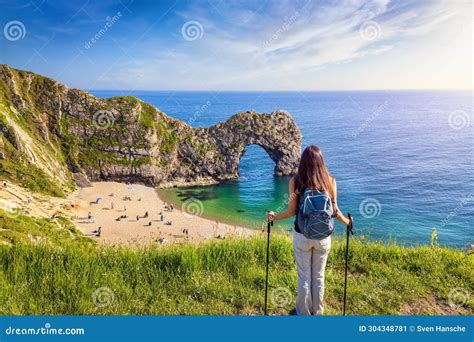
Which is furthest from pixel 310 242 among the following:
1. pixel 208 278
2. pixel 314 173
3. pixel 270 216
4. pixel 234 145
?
pixel 234 145

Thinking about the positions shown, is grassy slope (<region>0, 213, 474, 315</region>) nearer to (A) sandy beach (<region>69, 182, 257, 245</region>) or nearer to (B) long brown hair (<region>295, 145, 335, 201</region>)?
(B) long brown hair (<region>295, 145, 335, 201</region>)

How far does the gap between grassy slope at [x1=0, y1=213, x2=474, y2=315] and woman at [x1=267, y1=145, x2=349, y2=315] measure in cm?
61

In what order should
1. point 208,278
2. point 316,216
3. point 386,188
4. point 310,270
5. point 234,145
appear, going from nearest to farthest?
→ point 316,216
point 310,270
point 208,278
point 386,188
point 234,145

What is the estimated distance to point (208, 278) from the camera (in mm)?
6066

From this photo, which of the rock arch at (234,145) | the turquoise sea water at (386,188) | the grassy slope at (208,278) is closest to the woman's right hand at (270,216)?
the grassy slope at (208,278)

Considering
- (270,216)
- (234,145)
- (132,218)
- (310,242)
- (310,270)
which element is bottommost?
(132,218)

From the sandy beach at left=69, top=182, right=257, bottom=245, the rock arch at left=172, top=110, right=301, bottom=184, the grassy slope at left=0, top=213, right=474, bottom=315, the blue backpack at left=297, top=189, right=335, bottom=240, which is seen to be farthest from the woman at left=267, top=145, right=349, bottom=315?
the rock arch at left=172, top=110, right=301, bottom=184

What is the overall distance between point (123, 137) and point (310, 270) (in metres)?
62.8

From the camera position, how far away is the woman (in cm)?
476

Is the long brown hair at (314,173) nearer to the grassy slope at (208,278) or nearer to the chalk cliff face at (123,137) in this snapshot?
the grassy slope at (208,278)

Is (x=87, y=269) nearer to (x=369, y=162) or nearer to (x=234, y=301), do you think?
(x=234, y=301)

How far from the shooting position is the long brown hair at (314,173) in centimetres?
475

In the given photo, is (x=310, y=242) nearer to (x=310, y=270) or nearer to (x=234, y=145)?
(x=310, y=270)

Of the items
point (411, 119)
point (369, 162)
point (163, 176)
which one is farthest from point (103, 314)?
point (411, 119)
